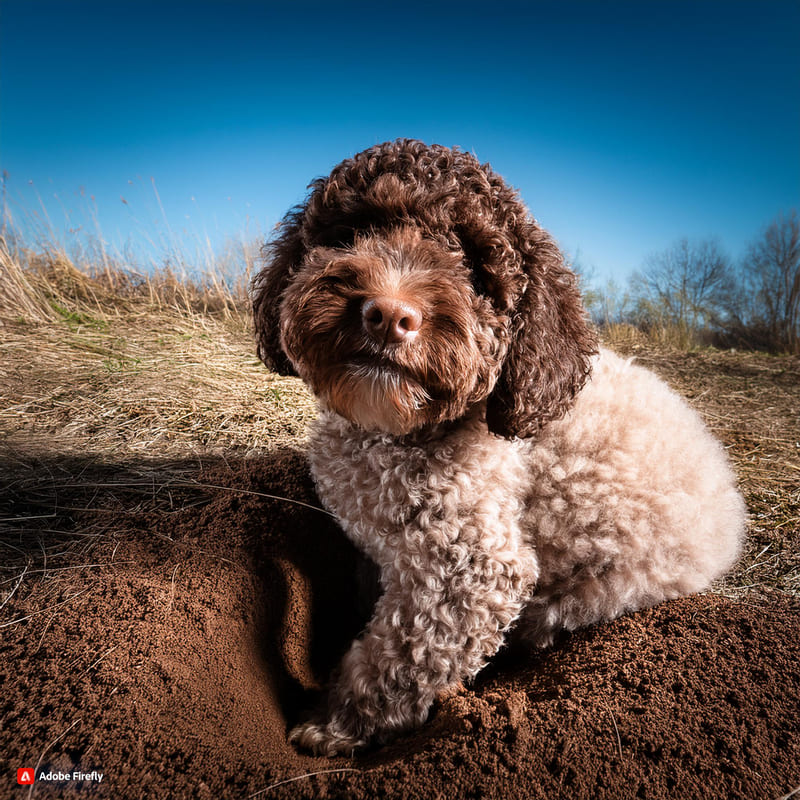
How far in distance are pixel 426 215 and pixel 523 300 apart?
521 mm

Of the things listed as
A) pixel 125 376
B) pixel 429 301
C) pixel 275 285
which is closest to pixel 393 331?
pixel 429 301

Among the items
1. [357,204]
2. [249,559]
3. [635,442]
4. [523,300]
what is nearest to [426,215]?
[357,204]

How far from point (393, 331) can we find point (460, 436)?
787 mm

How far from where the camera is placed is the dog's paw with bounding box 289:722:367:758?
2592 millimetres

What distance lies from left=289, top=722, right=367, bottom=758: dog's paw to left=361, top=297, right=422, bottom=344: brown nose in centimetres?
175

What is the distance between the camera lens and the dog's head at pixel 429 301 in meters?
2.15

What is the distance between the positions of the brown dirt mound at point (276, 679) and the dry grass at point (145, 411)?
7 centimetres

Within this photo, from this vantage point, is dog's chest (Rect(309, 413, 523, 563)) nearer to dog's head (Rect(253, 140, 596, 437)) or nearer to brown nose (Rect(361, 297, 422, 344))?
dog's head (Rect(253, 140, 596, 437))

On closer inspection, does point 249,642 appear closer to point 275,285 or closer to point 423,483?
point 423,483

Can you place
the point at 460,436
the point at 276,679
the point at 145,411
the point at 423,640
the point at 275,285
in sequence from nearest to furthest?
1. the point at 423,640
2. the point at 460,436
3. the point at 275,285
4. the point at 276,679
5. the point at 145,411

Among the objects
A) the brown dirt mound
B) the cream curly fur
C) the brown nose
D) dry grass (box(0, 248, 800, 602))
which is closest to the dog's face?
the brown nose

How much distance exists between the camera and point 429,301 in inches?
84.4

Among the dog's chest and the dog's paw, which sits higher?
the dog's chest

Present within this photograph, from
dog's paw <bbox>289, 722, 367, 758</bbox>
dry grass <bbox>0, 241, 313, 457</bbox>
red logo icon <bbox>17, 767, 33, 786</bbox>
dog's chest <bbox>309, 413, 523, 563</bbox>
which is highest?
dog's chest <bbox>309, 413, 523, 563</bbox>
